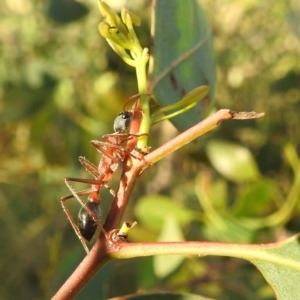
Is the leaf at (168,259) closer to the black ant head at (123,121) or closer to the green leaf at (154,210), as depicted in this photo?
the green leaf at (154,210)

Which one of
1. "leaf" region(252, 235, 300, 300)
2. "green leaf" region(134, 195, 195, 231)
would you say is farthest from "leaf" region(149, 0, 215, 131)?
"green leaf" region(134, 195, 195, 231)

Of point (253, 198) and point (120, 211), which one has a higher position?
point (120, 211)

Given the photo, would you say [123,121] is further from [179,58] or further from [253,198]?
[253,198]

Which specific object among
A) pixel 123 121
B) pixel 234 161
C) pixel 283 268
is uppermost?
pixel 123 121

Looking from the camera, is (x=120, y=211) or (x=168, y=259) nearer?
(x=120, y=211)

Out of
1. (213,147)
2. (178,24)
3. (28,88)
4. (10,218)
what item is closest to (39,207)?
(10,218)

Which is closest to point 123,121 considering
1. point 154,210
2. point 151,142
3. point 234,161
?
point 154,210
